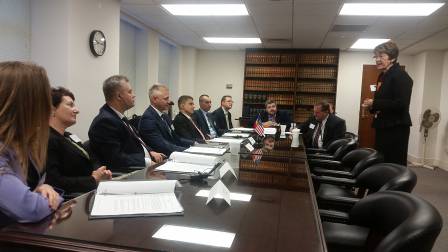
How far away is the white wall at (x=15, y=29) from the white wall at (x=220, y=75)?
5.36 m

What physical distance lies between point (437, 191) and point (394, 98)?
333 centimetres

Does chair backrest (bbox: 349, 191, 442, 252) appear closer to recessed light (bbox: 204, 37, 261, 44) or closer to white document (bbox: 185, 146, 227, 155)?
white document (bbox: 185, 146, 227, 155)

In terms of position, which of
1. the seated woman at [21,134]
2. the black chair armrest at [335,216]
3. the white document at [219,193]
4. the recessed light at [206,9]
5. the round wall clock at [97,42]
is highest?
the recessed light at [206,9]

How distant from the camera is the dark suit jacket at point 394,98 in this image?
8.58 ft

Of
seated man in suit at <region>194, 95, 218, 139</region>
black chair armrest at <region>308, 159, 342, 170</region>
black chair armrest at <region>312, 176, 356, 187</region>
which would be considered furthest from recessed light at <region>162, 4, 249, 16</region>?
black chair armrest at <region>312, 176, 356, 187</region>

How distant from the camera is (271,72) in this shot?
27.6 feet

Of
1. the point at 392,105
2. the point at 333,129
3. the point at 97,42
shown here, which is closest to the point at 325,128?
the point at 333,129

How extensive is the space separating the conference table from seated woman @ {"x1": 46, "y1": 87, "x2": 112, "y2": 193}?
68 centimetres

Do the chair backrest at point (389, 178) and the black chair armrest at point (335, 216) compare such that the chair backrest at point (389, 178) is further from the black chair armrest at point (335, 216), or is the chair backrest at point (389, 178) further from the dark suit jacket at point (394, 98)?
the dark suit jacket at point (394, 98)

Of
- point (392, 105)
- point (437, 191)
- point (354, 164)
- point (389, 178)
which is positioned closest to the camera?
point (389, 178)

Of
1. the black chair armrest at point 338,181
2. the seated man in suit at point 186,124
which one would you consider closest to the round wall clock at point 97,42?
the seated man in suit at point 186,124

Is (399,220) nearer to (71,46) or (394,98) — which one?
(394,98)

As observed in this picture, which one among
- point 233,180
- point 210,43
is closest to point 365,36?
point 210,43

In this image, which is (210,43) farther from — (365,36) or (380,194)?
(380,194)
